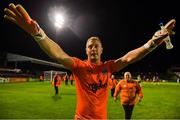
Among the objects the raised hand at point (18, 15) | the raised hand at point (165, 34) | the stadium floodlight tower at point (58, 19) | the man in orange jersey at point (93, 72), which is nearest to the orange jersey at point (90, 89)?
the man in orange jersey at point (93, 72)

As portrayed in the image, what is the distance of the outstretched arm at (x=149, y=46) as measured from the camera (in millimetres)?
4384

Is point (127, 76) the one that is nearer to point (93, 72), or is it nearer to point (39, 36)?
point (93, 72)

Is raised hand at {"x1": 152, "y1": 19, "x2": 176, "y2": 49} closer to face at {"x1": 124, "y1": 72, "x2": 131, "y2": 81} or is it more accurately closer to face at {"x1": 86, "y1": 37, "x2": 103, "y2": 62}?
face at {"x1": 86, "y1": 37, "x2": 103, "y2": 62}

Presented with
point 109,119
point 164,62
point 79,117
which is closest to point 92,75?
point 79,117

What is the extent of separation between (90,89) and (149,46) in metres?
1.05

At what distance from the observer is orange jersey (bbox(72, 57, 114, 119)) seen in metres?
4.47

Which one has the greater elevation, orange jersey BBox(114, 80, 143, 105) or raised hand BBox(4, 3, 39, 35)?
raised hand BBox(4, 3, 39, 35)

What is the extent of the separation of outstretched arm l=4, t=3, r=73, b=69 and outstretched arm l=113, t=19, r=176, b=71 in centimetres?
82

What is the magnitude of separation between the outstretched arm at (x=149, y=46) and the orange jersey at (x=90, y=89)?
35cm

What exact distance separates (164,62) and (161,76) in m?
15.9

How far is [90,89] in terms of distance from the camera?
452cm

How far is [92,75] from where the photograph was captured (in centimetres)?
459

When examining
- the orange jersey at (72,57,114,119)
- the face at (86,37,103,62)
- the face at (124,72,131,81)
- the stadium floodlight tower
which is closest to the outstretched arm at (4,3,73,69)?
the orange jersey at (72,57,114,119)

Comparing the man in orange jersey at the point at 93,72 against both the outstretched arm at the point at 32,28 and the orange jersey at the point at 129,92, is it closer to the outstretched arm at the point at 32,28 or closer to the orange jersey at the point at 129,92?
the outstretched arm at the point at 32,28
